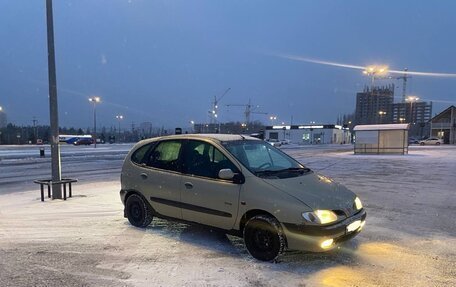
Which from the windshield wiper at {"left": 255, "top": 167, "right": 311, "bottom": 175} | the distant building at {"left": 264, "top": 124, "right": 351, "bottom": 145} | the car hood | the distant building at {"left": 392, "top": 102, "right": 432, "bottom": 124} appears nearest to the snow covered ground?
the car hood

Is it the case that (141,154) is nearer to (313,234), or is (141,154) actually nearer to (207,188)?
(207,188)

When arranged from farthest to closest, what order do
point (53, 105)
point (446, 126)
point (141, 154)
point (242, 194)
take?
point (446, 126), point (53, 105), point (141, 154), point (242, 194)

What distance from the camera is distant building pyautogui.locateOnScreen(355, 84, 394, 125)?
9881 centimetres

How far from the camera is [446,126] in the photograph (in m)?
77.8

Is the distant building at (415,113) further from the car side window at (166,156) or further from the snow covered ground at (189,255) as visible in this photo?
the car side window at (166,156)

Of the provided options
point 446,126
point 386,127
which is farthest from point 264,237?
point 446,126

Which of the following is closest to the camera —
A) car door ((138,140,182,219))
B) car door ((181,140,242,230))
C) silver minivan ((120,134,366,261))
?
silver minivan ((120,134,366,261))

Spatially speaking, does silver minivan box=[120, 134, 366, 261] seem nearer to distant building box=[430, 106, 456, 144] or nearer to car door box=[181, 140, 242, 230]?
car door box=[181, 140, 242, 230]

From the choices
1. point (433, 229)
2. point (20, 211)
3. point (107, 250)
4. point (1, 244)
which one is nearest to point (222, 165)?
point (107, 250)

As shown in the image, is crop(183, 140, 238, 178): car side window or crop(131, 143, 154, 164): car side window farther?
crop(131, 143, 154, 164): car side window

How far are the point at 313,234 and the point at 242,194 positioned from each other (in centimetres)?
108

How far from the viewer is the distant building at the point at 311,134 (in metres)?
105

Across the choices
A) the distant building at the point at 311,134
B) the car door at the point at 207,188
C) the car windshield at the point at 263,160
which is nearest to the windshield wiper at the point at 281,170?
the car windshield at the point at 263,160

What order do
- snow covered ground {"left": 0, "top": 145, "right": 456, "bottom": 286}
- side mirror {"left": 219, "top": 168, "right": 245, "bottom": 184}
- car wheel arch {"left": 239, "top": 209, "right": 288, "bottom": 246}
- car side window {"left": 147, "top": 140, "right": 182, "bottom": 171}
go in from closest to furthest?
snow covered ground {"left": 0, "top": 145, "right": 456, "bottom": 286} < car wheel arch {"left": 239, "top": 209, "right": 288, "bottom": 246} < side mirror {"left": 219, "top": 168, "right": 245, "bottom": 184} < car side window {"left": 147, "top": 140, "right": 182, "bottom": 171}
